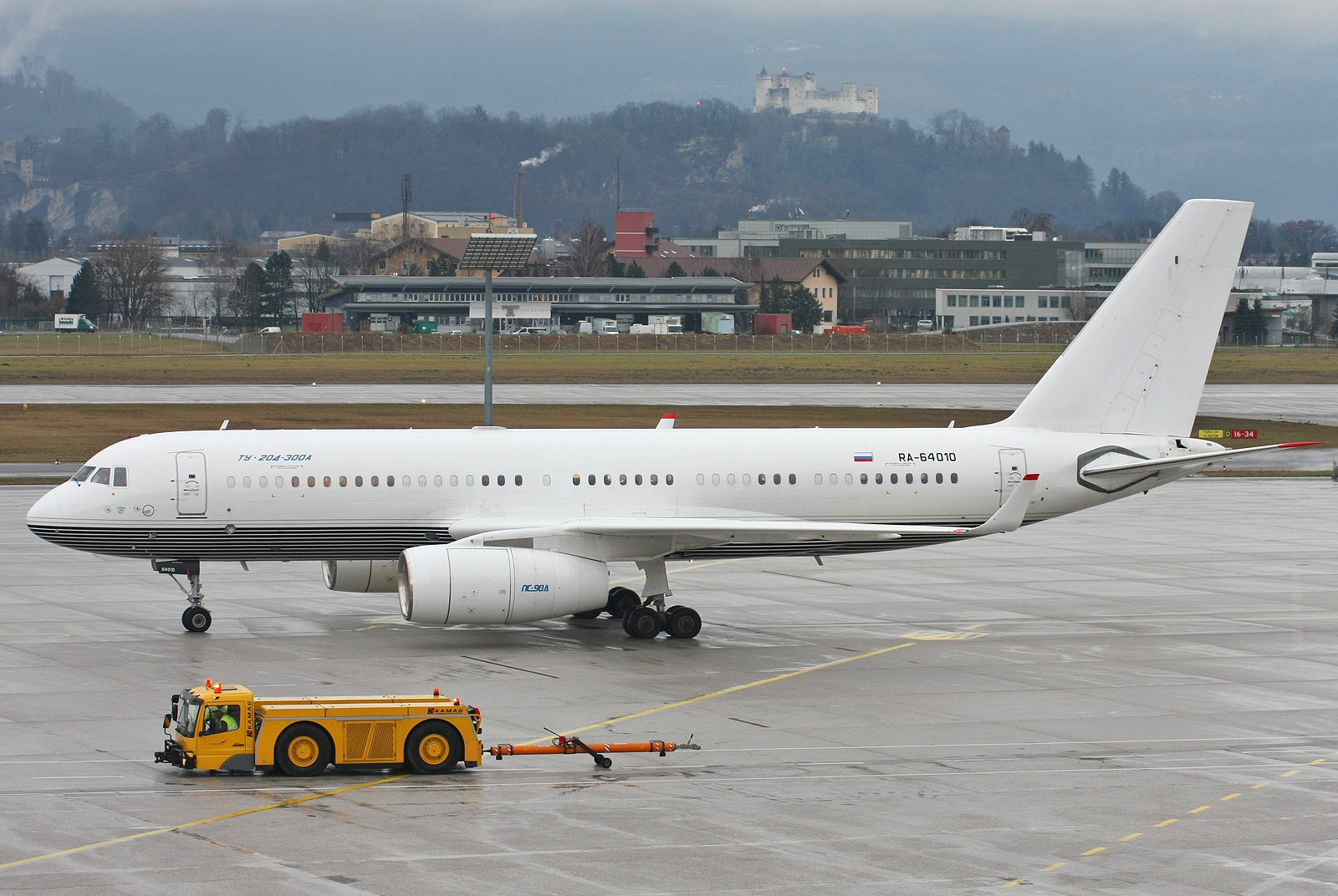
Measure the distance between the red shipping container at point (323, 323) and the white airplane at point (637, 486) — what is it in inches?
6387

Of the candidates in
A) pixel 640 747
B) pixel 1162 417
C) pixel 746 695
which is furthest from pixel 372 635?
pixel 1162 417

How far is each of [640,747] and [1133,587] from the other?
2079cm

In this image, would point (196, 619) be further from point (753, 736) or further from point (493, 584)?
point (753, 736)

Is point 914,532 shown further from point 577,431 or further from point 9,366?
point 9,366

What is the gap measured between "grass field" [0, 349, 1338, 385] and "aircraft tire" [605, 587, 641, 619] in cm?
7868

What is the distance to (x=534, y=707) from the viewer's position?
85.8ft

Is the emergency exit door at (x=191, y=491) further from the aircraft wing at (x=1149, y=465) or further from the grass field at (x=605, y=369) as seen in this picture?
the grass field at (x=605, y=369)

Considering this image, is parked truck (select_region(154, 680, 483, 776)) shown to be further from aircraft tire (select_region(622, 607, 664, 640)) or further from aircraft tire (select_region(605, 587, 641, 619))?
aircraft tire (select_region(605, 587, 641, 619))

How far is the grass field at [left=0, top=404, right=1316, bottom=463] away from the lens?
7373cm

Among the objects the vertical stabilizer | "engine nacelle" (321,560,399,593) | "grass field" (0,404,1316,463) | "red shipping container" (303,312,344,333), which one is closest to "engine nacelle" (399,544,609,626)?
"engine nacelle" (321,560,399,593)

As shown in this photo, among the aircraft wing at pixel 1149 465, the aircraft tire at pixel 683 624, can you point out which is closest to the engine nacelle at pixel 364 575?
the aircraft tire at pixel 683 624

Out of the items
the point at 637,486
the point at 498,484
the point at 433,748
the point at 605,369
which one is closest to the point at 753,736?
the point at 433,748

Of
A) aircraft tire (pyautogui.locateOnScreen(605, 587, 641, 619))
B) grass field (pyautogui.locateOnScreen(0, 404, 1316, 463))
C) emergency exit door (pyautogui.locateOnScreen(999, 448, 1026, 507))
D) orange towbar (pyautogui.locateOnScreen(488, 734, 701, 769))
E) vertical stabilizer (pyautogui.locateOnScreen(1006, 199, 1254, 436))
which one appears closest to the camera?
orange towbar (pyautogui.locateOnScreen(488, 734, 701, 769))

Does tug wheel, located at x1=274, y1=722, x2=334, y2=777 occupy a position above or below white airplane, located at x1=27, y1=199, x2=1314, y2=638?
below
